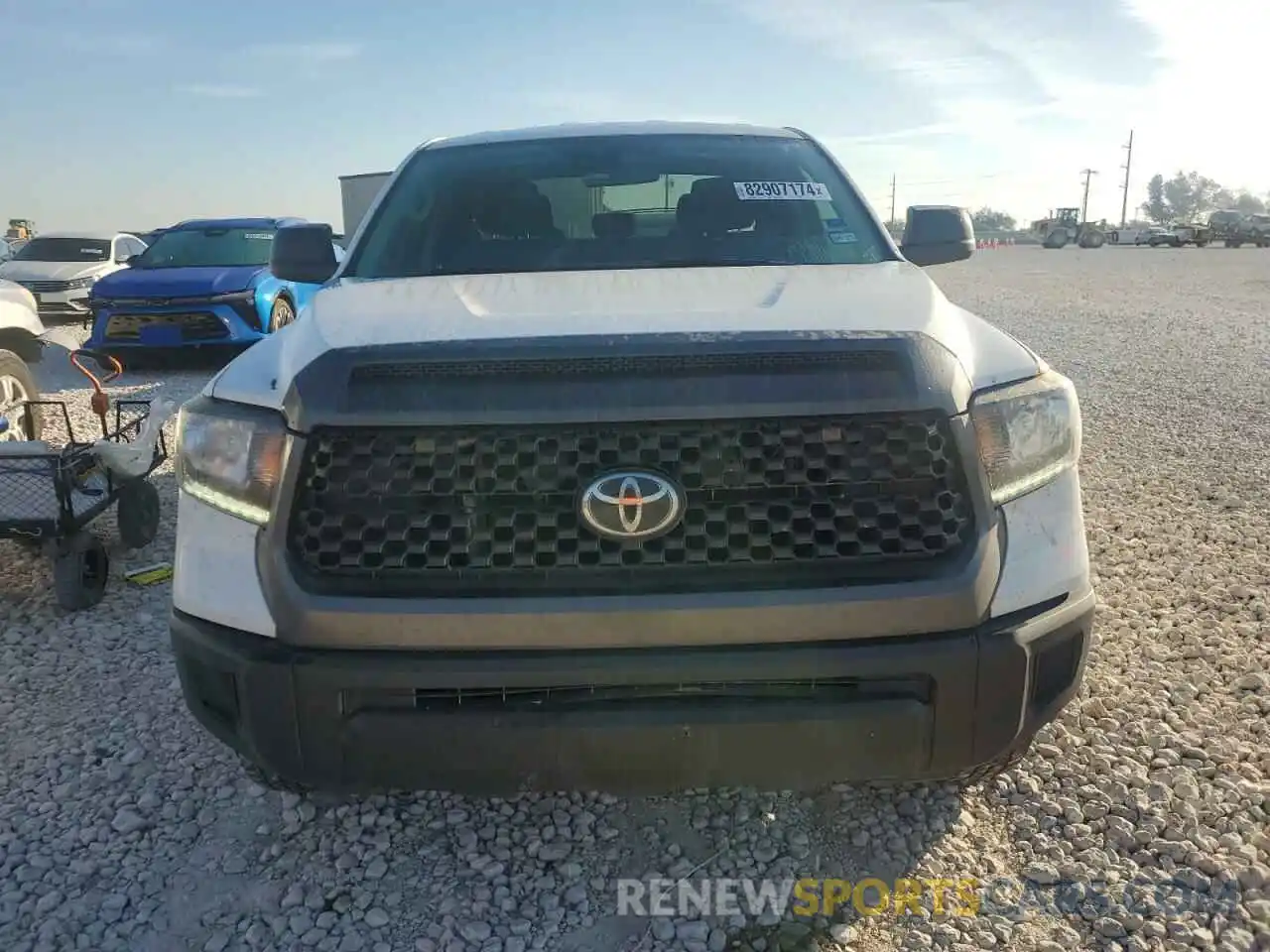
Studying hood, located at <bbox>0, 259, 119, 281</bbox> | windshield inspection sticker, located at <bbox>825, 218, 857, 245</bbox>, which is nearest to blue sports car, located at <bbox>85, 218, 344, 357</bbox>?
hood, located at <bbox>0, 259, 119, 281</bbox>

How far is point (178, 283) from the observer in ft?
33.6

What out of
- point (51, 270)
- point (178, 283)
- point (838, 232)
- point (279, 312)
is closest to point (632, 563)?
point (838, 232)

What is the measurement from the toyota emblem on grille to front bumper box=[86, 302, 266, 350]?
9076 mm

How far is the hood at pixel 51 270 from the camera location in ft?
48.0

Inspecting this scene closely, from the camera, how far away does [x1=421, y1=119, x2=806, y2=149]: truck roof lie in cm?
393

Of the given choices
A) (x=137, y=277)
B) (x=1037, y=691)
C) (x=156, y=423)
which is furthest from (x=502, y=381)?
(x=137, y=277)

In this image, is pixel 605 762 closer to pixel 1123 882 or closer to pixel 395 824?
pixel 395 824

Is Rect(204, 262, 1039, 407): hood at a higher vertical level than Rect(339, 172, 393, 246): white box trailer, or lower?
lower

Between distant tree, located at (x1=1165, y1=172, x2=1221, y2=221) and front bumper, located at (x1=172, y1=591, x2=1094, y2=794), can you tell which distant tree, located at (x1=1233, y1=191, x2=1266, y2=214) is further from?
front bumper, located at (x1=172, y1=591, x2=1094, y2=794)

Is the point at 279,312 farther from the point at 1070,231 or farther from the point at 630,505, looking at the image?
→ the point at 1070,231

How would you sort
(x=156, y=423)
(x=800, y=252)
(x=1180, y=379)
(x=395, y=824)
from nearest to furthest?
(x=395, y=824)
(x=800, y=252)
(x=156, y=423)
(x=1180, y=379)

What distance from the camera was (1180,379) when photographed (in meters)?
9.52

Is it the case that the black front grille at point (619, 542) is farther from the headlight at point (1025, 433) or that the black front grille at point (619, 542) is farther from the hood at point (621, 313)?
the hood at point (621, 313)

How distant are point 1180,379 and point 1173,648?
6.99m
